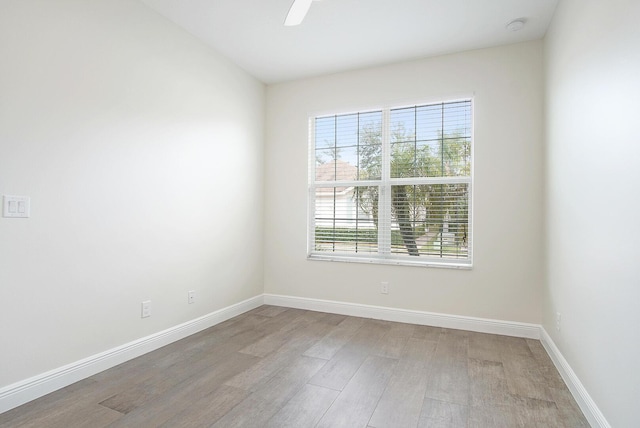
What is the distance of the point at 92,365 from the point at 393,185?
3022 millimetres

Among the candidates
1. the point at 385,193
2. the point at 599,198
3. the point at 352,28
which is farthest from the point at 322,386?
the point at 352,28

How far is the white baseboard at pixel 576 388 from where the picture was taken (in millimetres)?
1799

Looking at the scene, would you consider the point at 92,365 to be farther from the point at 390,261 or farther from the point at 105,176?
the point at 390,261

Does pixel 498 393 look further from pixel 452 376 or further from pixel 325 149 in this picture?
pixel 325 149

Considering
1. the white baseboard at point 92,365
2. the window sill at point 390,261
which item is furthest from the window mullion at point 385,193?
the white baseboard at point 92,365

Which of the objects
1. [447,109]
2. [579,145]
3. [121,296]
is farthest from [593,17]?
[121,296]

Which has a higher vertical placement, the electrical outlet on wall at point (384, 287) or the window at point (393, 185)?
the window at point (393, 185)

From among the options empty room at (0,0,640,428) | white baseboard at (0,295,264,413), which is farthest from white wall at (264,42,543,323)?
white baseboard at (0,295,264,413)

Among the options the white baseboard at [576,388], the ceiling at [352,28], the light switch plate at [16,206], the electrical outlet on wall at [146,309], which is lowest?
the white baseboard at [576,388]

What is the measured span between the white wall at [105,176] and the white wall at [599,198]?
295 cm

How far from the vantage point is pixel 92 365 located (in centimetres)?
239

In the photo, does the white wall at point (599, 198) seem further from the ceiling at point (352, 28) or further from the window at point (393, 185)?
the window at point (393, 185)

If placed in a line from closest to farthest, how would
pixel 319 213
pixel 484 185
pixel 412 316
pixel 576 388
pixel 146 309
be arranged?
pixel 576 388
pixel 146 309
pixel 484 185
pixel 412 316
pixel 319 213

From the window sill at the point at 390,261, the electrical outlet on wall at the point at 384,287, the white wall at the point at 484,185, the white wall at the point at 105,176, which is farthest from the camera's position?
the electrical outlet on wall at the point at 384,287
